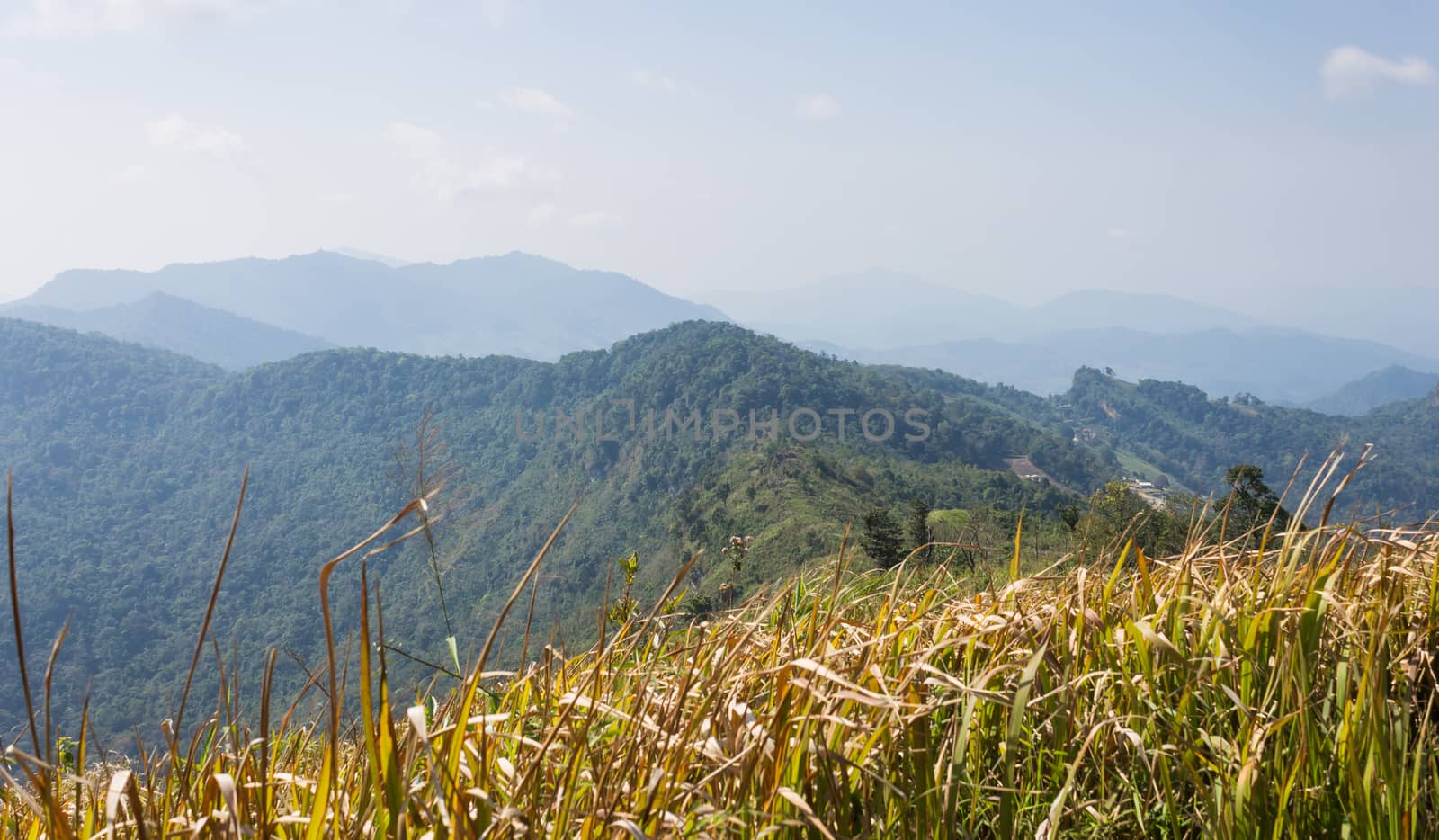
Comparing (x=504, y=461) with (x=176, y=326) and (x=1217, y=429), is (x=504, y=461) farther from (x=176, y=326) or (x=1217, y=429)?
(x=176, y=326)

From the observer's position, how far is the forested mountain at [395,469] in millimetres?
40844

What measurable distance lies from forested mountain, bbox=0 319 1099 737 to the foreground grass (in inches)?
1024

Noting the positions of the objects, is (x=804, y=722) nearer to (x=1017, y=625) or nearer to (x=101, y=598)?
(x=1017, y=625)

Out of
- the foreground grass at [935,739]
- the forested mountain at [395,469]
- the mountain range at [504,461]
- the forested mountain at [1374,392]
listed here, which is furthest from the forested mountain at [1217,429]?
the forested mountain at [1374,392]

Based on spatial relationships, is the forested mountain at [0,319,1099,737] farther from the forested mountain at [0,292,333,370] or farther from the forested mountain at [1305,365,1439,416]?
the forested mountain at [1305,365,1439,416]

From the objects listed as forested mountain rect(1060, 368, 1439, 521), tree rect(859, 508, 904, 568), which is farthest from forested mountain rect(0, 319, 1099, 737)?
tree rect(859, 508, 904, 568)

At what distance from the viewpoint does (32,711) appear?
92 cm

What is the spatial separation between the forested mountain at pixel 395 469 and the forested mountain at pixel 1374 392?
12383 cm

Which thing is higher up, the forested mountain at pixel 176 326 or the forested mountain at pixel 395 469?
the forested mountain at pixel 176 326

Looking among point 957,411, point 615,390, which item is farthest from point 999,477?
point 615,390

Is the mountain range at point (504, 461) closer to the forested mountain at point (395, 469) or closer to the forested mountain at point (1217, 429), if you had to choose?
the forested mountain at point (395, 469)

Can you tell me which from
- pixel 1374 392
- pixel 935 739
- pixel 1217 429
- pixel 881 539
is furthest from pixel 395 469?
pixel 1374 392

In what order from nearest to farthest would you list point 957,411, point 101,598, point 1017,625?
point 1017,625 < point 101,598 < point 957,411

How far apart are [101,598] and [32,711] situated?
63.3 meters
